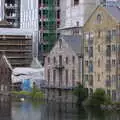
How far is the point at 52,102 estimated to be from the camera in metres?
77.5

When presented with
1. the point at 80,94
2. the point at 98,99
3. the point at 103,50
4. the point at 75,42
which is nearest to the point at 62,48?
the point at 75,42

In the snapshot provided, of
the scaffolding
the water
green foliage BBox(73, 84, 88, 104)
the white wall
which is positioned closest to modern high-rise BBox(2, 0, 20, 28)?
the white wall

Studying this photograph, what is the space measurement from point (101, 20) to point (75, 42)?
9391 mm

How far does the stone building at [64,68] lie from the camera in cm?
7925

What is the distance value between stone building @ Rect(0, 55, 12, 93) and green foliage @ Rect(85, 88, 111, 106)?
3435 cm

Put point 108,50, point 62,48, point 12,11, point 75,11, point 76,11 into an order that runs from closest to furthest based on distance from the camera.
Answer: point 108,50, point 62,48, point 76,11, point 75,11, point 12,11

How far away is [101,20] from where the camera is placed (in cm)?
7269

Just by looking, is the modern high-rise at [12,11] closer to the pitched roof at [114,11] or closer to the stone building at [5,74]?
the stone building at [5,74]

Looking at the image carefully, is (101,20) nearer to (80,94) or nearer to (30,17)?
(80,94)

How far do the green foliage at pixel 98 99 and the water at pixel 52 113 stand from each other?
69.1 inches

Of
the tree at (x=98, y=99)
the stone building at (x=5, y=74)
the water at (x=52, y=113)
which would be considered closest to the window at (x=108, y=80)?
the tree at (x=98, y=99)

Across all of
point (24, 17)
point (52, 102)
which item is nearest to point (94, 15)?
point (52, 102)

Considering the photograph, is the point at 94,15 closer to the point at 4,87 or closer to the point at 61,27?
the point at 4,87

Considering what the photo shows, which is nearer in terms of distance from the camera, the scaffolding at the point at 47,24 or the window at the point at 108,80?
the window at the point at 108,80
